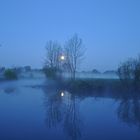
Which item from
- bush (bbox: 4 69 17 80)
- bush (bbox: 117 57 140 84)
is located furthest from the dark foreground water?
bush (bbox: 4 69 17 80)

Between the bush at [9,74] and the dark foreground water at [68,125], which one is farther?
the bush at [9,74]

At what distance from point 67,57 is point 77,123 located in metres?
31.8

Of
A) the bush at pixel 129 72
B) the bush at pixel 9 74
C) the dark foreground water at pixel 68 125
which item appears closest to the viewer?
the dark foreground water at pixel 68 125

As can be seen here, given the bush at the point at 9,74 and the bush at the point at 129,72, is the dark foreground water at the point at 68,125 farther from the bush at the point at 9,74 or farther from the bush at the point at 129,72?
the bush at the point at 9,74

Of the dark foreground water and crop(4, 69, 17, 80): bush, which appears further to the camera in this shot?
crop(4, 69, 17, 80): bush

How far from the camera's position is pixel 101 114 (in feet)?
48.9

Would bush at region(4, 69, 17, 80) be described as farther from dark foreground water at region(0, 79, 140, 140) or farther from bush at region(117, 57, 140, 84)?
dark foreground water at region(0, 79, 140, 140)

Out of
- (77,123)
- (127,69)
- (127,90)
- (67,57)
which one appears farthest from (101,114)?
(67,57)

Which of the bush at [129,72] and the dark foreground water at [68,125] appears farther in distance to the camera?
the bush at [129,72]

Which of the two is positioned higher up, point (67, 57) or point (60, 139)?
point (67, 57)

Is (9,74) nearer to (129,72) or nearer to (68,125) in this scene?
(129,72)

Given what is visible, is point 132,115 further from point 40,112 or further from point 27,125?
point 27,125

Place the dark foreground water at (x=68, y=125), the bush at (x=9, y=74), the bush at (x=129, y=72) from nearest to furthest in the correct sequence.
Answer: the dark foreground water at (x=68, y=125) < the bush at (x=129, y=72) < the bush at (x=9, y=74)

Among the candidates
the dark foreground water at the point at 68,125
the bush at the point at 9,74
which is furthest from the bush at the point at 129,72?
the bush at the point at 9,74
